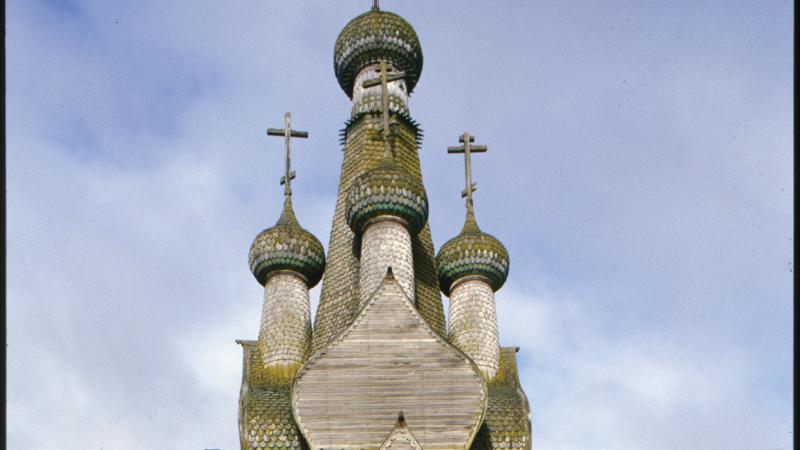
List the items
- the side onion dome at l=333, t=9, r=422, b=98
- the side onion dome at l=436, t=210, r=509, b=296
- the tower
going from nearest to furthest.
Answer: the tower < the side onion dome at l=436, t=210, r=509, b=296 < the side onion dome at l=333, t=9, r=422, b=98

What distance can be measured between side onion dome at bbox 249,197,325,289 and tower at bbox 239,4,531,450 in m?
0.02

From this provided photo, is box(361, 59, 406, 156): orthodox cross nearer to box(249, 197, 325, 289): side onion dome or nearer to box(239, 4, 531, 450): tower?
box(239, 4, 531, 450): tower

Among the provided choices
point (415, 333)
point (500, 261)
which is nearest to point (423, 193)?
point (500, 261)

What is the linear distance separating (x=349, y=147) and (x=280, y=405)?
5.72 metres

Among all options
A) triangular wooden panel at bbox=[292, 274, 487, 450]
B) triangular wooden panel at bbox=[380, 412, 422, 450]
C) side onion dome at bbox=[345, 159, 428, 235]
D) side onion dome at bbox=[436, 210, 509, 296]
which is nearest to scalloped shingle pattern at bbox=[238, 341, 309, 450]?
triangular wooden panel at bbox=[292, 274, 487, 450]

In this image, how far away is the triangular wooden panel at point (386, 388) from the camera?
1897cm

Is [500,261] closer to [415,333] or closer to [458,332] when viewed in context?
[458,332]

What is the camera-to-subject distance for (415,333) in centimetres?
1959

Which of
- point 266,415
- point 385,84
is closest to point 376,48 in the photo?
point 385,84

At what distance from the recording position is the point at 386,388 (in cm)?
1927

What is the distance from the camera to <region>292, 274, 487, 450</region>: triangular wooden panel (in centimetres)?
1897

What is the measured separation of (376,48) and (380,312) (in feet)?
22.4

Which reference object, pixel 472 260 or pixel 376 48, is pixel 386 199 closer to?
pixel 472 260

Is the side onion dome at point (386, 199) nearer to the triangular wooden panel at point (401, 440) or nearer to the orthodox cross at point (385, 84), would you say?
the orthodox cross at point (385, 84)
